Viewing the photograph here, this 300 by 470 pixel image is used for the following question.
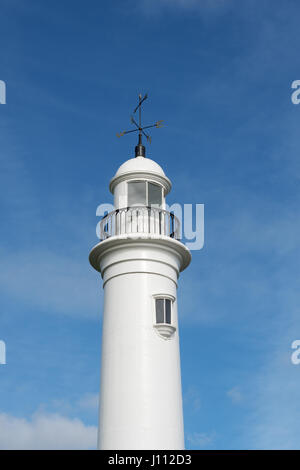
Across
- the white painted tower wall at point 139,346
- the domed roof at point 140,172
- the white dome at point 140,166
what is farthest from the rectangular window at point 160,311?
the white dome at point 140,166

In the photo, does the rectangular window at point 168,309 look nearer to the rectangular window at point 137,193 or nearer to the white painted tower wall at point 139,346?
the white painted tower wall at point 139,346

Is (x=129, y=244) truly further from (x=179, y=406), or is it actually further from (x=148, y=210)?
(x=179, y=406)

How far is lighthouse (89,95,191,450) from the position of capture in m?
21.2

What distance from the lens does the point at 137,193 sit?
25016 millimetres

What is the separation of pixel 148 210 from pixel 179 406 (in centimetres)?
661

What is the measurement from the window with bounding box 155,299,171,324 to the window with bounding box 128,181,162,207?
3.78m

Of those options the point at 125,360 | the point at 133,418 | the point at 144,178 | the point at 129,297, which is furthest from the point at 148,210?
the point at 133,418

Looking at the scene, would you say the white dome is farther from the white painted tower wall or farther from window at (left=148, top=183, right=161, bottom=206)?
the white painted tower wall

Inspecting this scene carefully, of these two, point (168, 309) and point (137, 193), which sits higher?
point (137, 193)

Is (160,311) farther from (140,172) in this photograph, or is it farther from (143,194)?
(140,172)

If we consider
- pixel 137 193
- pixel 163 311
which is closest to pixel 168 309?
pixel 163 311

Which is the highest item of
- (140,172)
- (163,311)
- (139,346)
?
(140,172)

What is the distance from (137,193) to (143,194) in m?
0.23

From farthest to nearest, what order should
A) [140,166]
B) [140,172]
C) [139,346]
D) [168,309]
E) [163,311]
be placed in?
1. [140,166]
2. [140,172]
3. [168,309]
4. [163,311]
5. [139,346]
